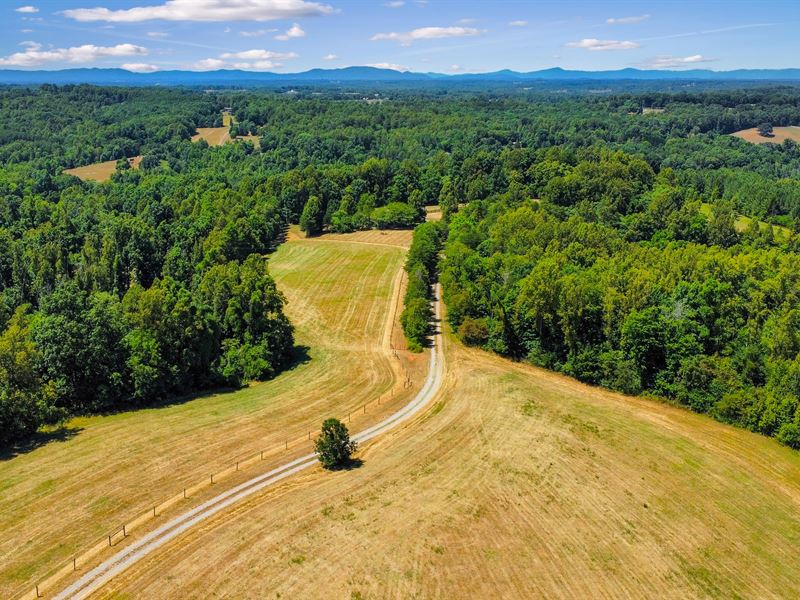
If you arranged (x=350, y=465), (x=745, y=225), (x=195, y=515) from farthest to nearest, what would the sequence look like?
1. (x=745, y=225)
2. (x=350, y=465)
3. (x=195, y=515)

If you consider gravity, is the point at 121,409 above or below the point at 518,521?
below

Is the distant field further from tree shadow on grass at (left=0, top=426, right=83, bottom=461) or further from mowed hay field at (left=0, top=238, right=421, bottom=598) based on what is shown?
Answer: tree shadow on grass at (left=0, top=426, right=83, bottom=461)

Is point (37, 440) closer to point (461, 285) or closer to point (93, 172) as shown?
point (461, 285)

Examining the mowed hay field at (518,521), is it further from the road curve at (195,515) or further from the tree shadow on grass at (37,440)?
the tree shadow on grass at (37,440)

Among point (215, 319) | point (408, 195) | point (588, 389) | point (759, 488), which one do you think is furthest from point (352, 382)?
point (408, 195)

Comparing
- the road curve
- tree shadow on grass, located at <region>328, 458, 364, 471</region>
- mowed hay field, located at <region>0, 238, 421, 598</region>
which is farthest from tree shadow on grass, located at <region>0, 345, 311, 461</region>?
tree shadow on grass, located at <region>328, 458, 364, 471</region>

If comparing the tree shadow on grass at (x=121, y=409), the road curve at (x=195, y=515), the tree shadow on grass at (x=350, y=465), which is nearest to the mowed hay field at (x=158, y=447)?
the tree shadow on grass at (x=121, y=409)

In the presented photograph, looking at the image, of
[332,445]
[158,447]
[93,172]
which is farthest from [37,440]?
[93,172]
